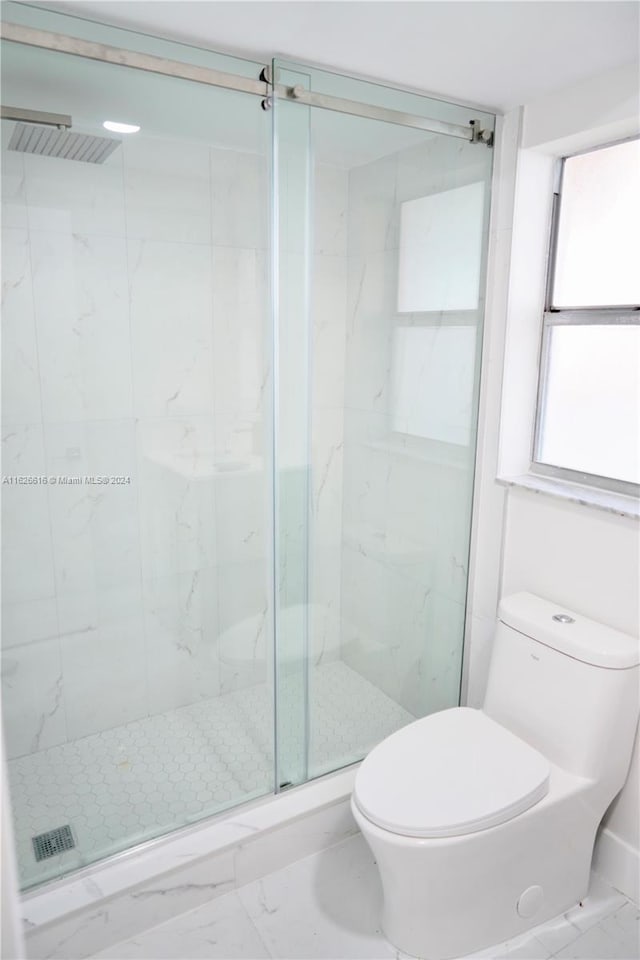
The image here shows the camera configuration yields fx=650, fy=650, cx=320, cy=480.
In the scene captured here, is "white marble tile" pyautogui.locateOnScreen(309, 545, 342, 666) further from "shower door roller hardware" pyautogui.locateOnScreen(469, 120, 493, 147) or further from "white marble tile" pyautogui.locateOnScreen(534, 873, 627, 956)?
"shower door roller hardware" pyautogui.locateOnScreen(469, 120, 493, 147)

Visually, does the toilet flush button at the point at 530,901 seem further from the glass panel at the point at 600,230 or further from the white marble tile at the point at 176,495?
the glass panel at the point at 600,230

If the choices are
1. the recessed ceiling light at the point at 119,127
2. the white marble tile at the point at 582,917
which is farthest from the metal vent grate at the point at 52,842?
the recessed ceiling light at the point at 119,127

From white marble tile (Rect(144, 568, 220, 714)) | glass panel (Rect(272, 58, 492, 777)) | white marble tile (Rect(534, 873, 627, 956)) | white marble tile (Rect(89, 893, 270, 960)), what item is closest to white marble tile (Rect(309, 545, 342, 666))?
glass panel (Rect(272, 58, 492, 777))

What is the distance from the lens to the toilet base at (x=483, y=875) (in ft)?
5.07

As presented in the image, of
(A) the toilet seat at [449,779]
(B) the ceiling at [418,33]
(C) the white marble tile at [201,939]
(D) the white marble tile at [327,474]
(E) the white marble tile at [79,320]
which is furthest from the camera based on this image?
(D) the white marble tile at [327,474]

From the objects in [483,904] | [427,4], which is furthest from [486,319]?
[483,904]

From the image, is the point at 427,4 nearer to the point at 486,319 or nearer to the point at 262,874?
the point at 486,319

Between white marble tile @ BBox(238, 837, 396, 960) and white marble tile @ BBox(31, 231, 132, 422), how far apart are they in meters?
1.47

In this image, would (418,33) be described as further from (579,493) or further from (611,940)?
(611,940)

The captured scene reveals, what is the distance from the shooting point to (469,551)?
234 centimetres

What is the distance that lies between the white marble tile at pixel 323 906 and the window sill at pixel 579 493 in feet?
4.06

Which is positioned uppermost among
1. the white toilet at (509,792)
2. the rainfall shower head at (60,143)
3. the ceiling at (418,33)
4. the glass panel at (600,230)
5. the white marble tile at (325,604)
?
the ceiling at (418,33)

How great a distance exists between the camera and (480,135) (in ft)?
6.63

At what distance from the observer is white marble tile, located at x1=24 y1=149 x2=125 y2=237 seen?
1.74 m
